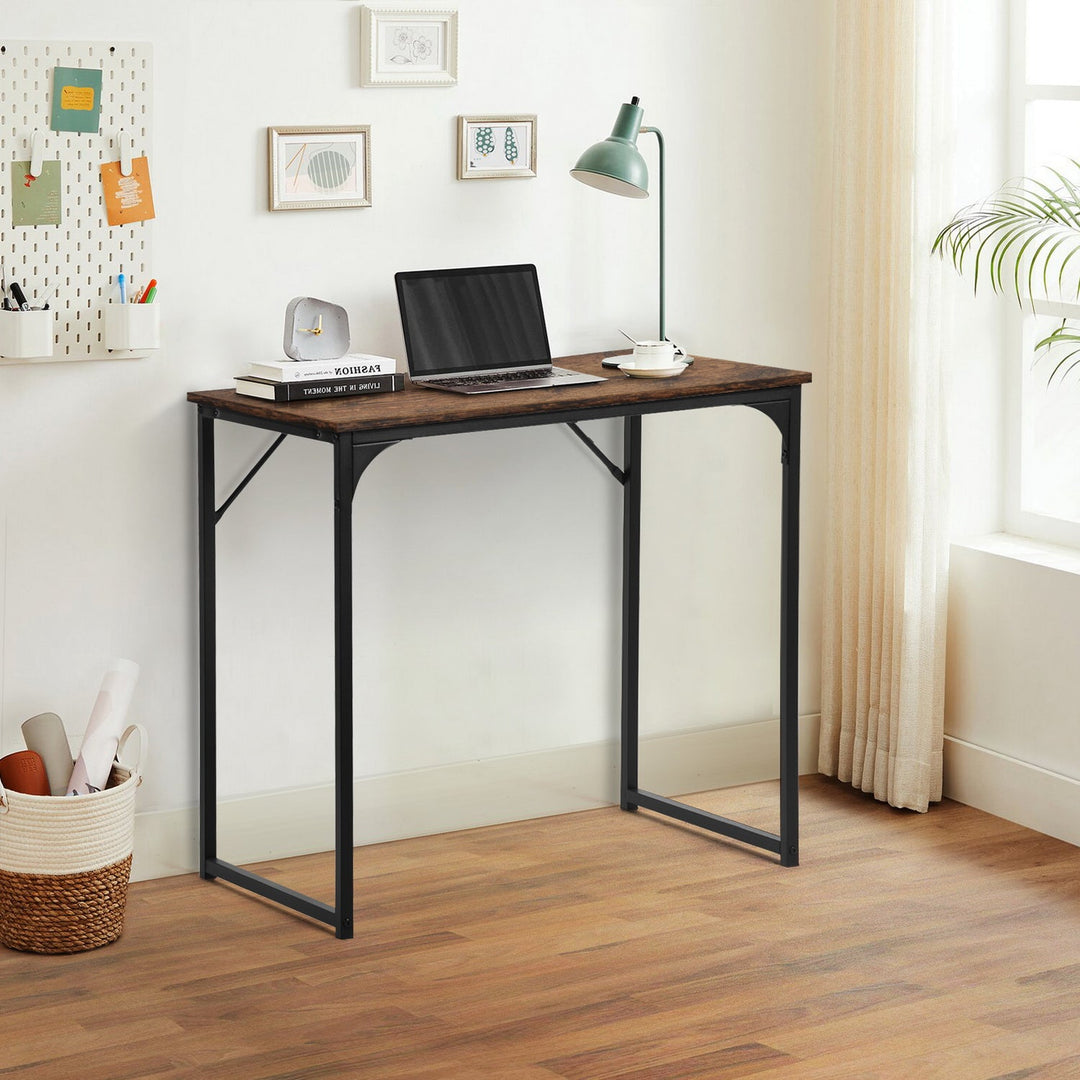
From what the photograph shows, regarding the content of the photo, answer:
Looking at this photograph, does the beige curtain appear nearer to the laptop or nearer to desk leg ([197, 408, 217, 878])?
the laptop

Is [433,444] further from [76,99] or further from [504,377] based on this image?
[76,99]

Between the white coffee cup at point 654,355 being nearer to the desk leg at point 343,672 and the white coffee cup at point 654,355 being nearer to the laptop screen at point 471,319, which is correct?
the laptop screen at point 471,319

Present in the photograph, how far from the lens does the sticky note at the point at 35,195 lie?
3145 millimetres

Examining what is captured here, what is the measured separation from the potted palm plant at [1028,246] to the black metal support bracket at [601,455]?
33.5 inches

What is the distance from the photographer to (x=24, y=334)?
3113 millimetres

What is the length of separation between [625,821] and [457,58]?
67.7 inches

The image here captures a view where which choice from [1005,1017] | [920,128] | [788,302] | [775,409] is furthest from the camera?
[788,302]

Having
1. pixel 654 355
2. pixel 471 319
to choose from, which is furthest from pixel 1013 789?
pixel 471 319

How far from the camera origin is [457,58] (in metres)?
3.50

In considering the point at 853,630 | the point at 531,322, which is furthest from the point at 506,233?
the point at 853,630

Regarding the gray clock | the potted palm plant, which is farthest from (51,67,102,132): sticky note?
the potted palm plant

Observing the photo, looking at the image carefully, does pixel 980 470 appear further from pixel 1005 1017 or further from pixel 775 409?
pixel 1005 1017

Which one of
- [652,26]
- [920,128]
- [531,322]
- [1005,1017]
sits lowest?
Answer: [1005,1017]

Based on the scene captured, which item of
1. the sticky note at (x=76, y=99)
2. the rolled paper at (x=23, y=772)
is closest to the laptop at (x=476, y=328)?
the sticky note at (x=76, y=99)
